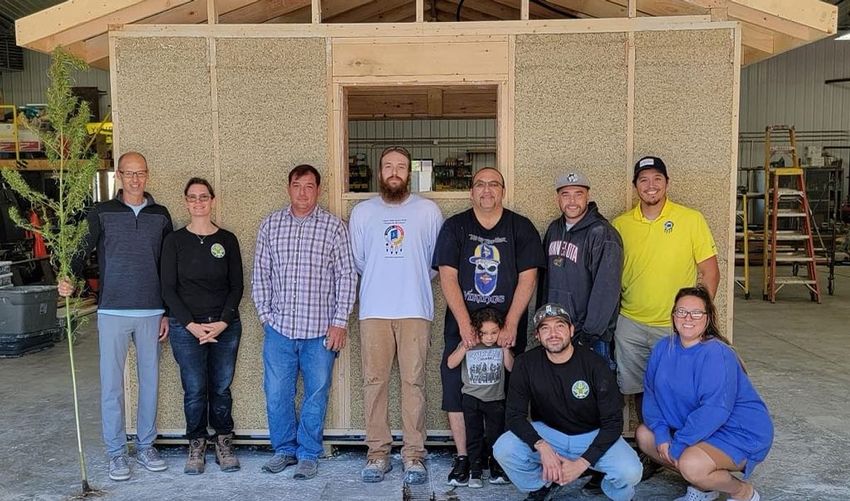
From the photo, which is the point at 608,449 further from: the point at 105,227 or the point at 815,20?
the point at 105,227

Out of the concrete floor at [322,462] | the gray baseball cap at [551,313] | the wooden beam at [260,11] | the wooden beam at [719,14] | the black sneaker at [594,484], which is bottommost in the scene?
the concrete floor at [322,462]

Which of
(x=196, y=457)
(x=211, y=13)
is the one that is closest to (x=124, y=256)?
(x=196, y=457)

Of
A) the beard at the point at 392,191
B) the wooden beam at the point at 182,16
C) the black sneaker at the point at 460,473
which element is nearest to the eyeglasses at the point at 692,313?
the black sneaker at the point at 460,473

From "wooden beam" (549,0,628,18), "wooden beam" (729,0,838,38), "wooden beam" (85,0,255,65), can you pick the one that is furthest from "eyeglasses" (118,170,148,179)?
"wooden beam" (729,0,838,38)

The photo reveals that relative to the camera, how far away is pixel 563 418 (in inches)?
133

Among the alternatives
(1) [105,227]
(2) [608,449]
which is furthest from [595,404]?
(1) [105,227]

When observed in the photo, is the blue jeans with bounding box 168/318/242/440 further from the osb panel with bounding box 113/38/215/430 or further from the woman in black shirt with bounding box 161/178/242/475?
the osb panel with bounding box 113/38/215/430

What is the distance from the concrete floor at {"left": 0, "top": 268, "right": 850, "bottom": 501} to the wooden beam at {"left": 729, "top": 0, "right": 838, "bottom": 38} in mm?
2561

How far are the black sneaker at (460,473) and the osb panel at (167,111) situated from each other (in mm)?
1857

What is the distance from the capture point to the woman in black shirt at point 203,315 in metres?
3.82

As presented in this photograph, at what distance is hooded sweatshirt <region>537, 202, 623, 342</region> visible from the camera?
3611 mm

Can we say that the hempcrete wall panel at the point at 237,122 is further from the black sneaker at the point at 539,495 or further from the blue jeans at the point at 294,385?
the black sneaker at the point at 539,495

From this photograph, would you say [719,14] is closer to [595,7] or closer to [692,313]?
[595,7]

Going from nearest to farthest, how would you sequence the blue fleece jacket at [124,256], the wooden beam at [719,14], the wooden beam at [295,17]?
the blue fleece jacket at [124,256]
the wooden beam at [719,14]
the wooden beam at [295,17]
